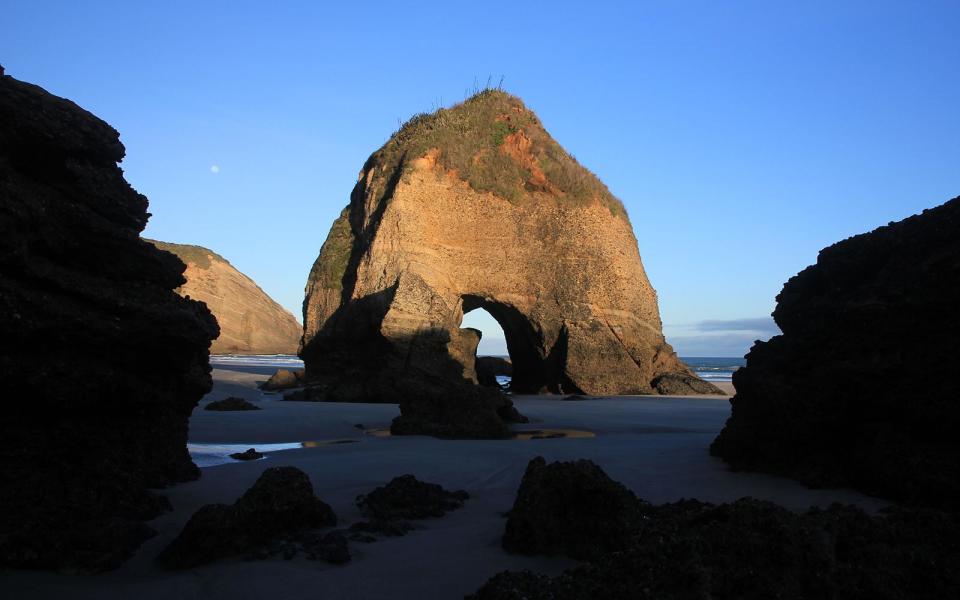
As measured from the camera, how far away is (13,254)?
11.3 feet

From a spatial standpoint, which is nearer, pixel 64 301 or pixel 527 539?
pixel 527 539

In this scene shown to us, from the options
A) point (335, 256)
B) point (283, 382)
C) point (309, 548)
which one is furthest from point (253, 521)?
point (335, 256)

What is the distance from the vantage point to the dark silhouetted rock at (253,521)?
10.3 ft

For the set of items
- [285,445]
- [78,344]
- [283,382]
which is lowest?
[285,445]

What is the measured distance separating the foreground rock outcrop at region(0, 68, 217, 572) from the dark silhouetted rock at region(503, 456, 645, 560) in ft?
6.20

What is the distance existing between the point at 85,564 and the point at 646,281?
727 inches

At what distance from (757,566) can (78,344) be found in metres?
3.69

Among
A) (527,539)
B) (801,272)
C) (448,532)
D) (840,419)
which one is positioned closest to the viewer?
(527,539)

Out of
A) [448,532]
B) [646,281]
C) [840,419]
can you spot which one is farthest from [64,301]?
[646,281]

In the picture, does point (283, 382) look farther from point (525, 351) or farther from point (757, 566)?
point (757, 566)

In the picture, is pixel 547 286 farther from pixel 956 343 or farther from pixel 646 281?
pixel 956 343

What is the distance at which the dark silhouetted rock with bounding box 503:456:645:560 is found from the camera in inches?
127

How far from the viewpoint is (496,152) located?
19359 mm

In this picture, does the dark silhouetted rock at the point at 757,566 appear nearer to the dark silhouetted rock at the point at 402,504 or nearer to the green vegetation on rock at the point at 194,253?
the dark silhouetted rock at the point at 402,504
